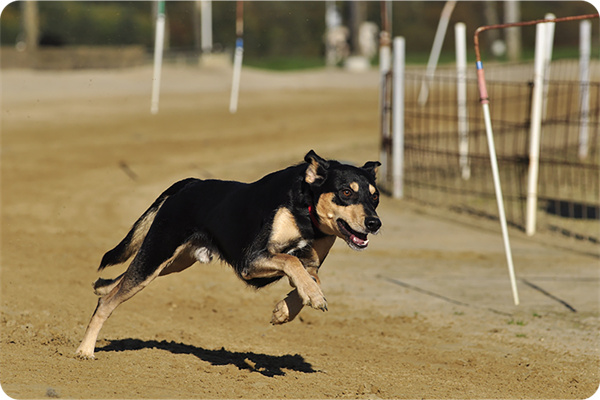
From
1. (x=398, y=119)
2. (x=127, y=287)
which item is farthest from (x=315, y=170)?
(x=398, y=119)

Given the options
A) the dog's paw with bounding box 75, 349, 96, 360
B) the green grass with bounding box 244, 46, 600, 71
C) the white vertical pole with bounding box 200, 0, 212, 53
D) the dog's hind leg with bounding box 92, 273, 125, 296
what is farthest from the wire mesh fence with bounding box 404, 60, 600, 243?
the green grass with bounding box 244, 46, 600, 71

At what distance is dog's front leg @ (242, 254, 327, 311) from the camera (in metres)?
5.75

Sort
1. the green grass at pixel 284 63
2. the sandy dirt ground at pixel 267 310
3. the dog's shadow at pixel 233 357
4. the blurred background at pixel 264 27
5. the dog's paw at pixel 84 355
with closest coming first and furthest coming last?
1. the sandy dirt ground at pixel 267 310
2. the dog's paw at pixel 84 355
3. the dog's shadow at pixel 233 357
4. the blurred background at pixel 264 27
5. the green grass at pixel 284 63

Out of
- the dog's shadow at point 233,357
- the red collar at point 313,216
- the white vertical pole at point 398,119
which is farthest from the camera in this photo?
the white vertical pole at point 398,119

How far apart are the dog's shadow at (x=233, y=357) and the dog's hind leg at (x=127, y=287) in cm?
40

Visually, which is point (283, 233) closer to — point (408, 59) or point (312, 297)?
point (312, 297)

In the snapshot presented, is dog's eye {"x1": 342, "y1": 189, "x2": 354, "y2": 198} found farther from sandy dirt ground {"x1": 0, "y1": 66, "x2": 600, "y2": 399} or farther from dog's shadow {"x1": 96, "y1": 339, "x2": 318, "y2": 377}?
dog's shadow {"x1": 96, "y1": 339, "x2": 318, "y2": 377}

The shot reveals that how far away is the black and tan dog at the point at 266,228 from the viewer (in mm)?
5988

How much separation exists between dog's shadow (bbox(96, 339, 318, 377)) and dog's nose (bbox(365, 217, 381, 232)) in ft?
5.38

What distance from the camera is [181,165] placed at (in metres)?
18.9

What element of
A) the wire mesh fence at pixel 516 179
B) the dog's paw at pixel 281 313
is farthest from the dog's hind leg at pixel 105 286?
Answer: the wire mesh fence at pixel 516 179

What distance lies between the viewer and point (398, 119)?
15.8m

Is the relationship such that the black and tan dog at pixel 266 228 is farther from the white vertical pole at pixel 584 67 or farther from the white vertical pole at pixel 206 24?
the white vertical pole at pixel 206 24

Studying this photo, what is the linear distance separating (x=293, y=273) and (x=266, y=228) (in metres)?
0.47
